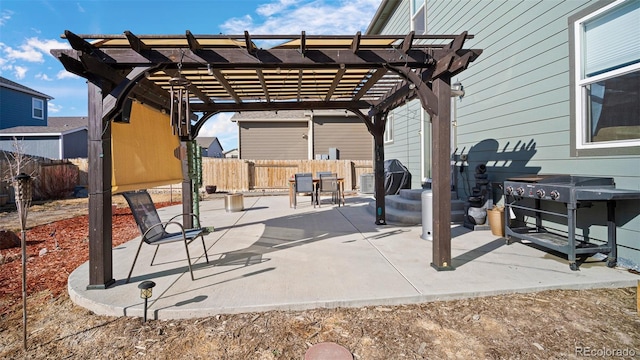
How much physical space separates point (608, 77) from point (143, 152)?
18.9ft

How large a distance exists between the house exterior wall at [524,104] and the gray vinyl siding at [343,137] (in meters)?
9.74

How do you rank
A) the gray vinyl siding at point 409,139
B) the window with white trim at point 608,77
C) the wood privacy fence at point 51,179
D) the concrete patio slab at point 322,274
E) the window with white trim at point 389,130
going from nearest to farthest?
1. the concrete patio slab at point 322,274
2. the window with white trim at point 608,77
3. the gray vinyl siding at point 409,139
4. the window with white trim at point 389,130
5. the wood privacy fence at point 51,179

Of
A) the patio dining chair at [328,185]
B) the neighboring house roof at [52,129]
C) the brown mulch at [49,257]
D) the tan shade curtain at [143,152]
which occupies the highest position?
the neighboring house roof at [52,129]

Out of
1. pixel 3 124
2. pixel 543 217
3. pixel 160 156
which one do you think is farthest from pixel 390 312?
pixel 3 124

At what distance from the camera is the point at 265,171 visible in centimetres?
1456

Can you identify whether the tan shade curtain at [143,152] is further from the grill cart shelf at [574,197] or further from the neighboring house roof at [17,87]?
the neighboring house roof at [17,87]

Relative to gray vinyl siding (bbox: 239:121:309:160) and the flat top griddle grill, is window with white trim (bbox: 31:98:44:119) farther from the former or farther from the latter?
the flat top griddle grill

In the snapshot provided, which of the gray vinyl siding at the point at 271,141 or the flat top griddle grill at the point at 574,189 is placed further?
the gray vinyl siding at the point at 271,141

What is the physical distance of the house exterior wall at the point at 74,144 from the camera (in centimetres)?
1778

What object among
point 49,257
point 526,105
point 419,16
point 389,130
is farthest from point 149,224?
point 389,130

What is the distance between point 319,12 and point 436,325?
9.53 meters

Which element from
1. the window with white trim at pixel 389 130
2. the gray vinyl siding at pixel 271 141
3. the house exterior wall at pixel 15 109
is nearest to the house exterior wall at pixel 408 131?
the window with white trim at pixel 389 130

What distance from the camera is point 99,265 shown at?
2.95 m

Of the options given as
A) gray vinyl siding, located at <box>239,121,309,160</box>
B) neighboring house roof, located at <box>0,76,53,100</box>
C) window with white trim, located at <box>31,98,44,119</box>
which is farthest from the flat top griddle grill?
window with white trim, located at <box>31,98,44,119</box>
